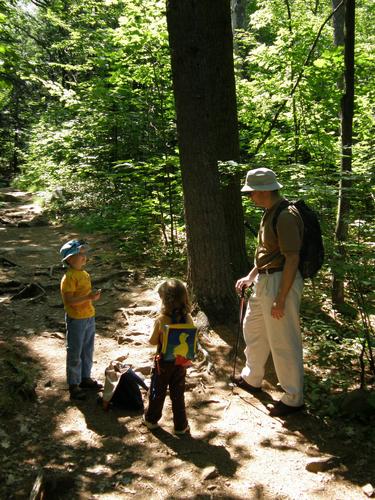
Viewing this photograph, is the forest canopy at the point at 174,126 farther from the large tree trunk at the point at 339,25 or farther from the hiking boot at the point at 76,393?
the hiking boot at the point at 76,393

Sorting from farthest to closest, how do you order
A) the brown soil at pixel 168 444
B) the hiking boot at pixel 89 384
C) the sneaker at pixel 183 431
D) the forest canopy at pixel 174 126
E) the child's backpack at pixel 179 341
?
the forest canopy at pixel 174 126 → the hiking boot at pixel 89 384 → the sneaker at pixel 183 431 → the child's backpack at pixel 179 341 → the brown soil at pixel 168 444

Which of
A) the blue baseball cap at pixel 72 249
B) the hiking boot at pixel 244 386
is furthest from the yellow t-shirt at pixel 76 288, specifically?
the hiking boot at pixel 244 386

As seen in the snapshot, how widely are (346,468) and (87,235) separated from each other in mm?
9077

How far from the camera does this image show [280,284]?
390cm

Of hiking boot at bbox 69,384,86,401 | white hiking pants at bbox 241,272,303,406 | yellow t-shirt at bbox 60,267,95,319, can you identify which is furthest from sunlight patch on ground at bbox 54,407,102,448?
white hiking pants at bbox 241,272,303,406

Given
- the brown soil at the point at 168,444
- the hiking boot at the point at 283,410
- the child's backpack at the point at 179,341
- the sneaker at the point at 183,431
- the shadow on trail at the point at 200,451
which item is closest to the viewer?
the brown soil at the point at 168,444

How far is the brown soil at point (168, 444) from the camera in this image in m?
3.25

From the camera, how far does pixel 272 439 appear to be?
153 inches

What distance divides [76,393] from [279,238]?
252cm

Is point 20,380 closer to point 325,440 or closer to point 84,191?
point 325,440

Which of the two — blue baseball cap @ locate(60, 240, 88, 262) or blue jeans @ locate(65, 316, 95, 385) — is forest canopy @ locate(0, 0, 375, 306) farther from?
blue jeans @ locate(65, 316, 95, 385)

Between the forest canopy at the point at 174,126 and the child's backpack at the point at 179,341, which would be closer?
the child's backpack at the point at 179,341

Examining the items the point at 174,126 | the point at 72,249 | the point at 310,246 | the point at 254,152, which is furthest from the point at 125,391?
the point at 174,126

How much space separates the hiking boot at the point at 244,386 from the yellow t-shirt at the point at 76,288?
1762 mm
